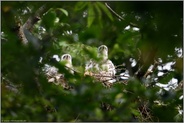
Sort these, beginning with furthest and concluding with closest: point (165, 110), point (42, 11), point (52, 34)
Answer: point (42, 11)
point (165, 110)
point (52, 34)

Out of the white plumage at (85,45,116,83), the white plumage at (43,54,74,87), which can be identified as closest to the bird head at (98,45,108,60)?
the white plumage at (85,45,116,83)

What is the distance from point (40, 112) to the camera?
1.07 metres

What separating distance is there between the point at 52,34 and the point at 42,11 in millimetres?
1499

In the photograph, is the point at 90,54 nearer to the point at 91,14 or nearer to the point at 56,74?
the point at 91,14

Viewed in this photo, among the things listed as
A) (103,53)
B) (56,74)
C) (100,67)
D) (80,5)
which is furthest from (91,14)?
(56,74)

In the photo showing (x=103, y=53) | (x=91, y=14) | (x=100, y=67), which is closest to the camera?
(x=91, y=14)

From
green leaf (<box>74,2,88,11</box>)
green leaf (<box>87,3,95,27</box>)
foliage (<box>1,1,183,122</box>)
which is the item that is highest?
green leaf (<box>74,2,88,11</box>)

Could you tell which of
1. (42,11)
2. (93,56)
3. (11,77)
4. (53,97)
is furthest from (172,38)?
(42,11)

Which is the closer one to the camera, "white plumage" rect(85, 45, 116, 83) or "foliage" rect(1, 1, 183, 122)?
"foliage" rect(1, 1, 183, 122)

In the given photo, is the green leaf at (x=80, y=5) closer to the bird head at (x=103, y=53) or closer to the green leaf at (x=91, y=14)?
the green leaf at (x=91, y=14)

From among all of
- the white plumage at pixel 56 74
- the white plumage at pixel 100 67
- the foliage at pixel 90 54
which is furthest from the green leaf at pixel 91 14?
the white plumage at pixel 56 74

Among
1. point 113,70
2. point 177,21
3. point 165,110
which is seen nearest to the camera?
point 177,21

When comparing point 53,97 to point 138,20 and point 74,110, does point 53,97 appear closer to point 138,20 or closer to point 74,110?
point 74,110

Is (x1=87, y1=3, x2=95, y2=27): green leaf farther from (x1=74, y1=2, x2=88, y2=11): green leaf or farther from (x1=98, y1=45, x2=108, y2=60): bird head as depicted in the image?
(x1=98, y1=45, x2=108, y2=60): bird head
